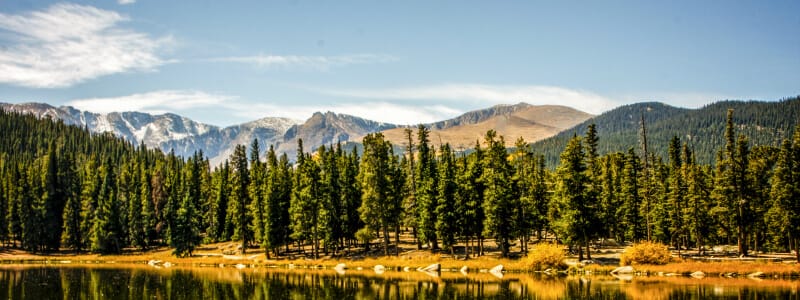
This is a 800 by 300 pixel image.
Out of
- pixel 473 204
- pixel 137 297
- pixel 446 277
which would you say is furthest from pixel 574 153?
pixel 137 297

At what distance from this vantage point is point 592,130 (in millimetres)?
73250

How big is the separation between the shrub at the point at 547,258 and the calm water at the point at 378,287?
4446mm

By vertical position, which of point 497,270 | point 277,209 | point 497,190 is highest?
point 497,190

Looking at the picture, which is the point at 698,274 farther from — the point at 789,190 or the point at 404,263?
the point at 404,263

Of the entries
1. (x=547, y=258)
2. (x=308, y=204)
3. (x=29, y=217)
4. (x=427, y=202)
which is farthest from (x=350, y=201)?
(x=29, y=217)

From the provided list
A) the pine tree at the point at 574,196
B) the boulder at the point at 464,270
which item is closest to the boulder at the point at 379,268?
the boulder at the point at 464,270

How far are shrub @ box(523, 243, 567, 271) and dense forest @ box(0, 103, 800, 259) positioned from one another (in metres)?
2.99

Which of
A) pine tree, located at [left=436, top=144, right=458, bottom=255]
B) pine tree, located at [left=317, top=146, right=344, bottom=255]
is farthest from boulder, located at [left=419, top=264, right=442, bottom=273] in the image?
pine tree, located at [left=317, top=146, right=344, bottom=255]

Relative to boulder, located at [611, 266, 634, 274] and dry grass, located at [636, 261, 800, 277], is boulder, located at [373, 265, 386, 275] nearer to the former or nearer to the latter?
boulder, located at [611, 266, 634, 274]

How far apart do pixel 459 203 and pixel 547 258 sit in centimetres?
1256

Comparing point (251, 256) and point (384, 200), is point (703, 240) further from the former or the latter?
point (251, 256)

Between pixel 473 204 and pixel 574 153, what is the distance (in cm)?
1247

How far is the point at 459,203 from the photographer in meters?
74.1

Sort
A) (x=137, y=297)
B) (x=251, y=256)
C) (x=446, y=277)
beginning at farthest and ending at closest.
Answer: (x=251, y=256)
(x=446, y=277)
(x=137, y=297)
